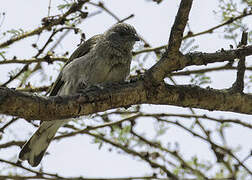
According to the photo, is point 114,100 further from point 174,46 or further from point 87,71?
point 87,71

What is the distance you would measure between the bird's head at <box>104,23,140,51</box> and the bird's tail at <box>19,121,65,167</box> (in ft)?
4.02

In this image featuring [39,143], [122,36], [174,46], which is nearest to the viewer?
[174,46]

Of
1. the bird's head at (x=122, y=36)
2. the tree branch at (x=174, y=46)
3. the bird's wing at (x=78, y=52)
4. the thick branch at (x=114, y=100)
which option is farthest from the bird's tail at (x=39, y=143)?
the tree branch at (x=174, y=46)

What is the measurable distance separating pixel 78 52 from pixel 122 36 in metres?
0.67

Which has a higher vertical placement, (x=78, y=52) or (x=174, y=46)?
(x=78, y=52)

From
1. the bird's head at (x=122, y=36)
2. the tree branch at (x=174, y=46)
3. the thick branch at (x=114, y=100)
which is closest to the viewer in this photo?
the thick branch at (x=114, y=100)

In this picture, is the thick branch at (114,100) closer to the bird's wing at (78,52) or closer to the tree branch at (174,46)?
the tree branch at (174,46)

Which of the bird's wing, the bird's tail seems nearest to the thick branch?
the bird's wing

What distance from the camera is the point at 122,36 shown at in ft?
16.5

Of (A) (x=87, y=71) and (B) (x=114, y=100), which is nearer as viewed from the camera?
(B) (x=114, y=100)

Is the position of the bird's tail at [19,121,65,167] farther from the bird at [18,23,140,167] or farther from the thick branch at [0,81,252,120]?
the thick branch at [0,81,252,120]

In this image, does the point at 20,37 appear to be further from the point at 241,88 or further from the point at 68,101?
the point at 241,88

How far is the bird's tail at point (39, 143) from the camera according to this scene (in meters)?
4.50

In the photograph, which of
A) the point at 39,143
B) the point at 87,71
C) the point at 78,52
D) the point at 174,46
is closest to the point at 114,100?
the point at 174,46
